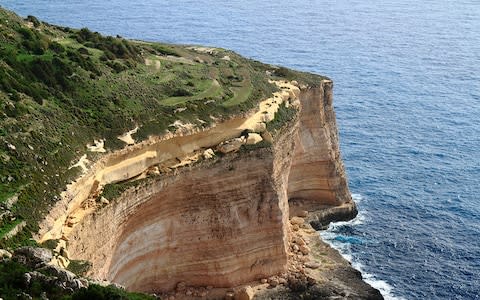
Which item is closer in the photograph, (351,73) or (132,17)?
(351,73)

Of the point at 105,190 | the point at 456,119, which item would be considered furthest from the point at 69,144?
the point at 456,119

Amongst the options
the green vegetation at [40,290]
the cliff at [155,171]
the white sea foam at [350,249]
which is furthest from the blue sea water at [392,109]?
the green vegetation at [40,290]

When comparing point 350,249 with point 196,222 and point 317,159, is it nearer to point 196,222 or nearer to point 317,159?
point 317,159

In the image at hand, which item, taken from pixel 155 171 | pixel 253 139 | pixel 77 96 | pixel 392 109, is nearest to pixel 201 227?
pixel 155 171

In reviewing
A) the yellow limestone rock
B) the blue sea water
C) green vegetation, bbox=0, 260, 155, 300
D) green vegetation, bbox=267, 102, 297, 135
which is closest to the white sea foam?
the blue sea water

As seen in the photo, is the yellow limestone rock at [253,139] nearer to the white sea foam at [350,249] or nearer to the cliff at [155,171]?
the cliff at [155,171]

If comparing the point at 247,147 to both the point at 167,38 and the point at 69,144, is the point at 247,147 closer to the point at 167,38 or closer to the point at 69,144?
the point at 69,144
